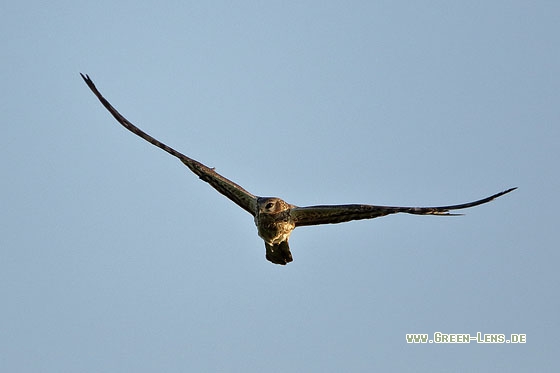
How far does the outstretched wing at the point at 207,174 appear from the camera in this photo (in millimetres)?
23812

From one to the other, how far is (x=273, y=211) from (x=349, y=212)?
1.87 meters

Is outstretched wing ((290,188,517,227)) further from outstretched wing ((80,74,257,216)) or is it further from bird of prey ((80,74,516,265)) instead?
outstretched wing ((80,74,257,216))

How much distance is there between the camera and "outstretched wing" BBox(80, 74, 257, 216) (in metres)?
23.8

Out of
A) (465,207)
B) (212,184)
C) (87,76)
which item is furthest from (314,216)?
(87,76)

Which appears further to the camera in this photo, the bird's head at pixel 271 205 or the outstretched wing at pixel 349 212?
the bird's head at pixel 271 205

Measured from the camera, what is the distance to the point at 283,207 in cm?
2512

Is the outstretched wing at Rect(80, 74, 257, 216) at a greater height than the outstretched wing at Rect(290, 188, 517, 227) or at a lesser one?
greater

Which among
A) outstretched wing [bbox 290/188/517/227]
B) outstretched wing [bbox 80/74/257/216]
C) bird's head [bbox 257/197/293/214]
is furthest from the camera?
bird's head [bbox 257/197/293/214]

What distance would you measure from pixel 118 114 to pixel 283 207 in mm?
4305

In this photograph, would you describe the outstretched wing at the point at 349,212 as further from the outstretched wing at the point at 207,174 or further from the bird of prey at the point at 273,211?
the outstretched wing at the point at 207,174

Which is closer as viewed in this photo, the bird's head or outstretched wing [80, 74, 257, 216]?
outstretched wing [80, 74, 257, 216]

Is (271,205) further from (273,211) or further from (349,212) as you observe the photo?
(349,212)

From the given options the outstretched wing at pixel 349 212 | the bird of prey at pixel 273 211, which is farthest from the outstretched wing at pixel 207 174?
the outstretched wing at pixel 349 212

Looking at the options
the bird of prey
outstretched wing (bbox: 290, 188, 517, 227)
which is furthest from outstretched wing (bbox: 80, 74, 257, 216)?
outstretched wing (bbox: 290, 188, 517, 227)
